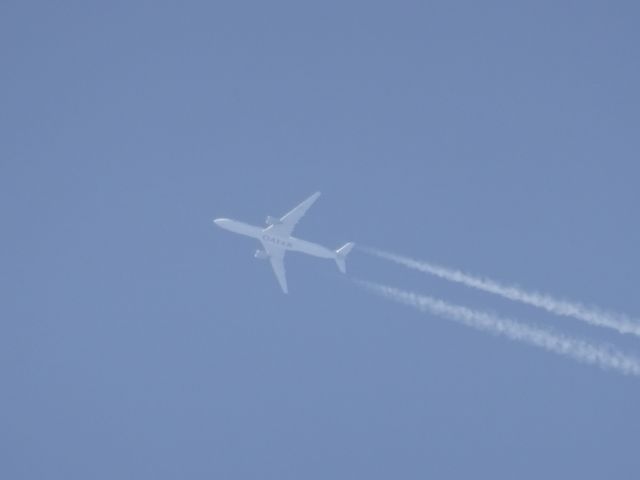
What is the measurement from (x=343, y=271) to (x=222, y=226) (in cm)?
1286

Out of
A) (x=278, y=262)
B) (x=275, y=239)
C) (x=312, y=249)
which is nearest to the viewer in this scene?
(x=312, y=249)

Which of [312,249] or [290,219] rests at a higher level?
[290,219]

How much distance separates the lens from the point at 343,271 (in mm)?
166625

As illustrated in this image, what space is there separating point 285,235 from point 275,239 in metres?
1.09

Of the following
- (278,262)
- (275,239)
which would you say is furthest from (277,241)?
(278,262)

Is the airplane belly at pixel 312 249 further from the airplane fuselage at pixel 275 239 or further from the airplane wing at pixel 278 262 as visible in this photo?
the airplane wing at pixel 278 262

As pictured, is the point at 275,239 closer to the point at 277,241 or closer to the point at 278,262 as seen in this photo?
the point at 277,241

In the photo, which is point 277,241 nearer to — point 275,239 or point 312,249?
point 275,239

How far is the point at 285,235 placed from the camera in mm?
167750

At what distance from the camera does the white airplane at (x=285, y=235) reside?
165375mm

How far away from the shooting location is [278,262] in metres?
172

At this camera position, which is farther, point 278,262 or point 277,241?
point 278,262

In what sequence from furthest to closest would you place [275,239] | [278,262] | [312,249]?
[278,262] → [275,239] → [312,249]

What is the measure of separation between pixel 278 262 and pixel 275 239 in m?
4.54
